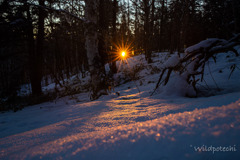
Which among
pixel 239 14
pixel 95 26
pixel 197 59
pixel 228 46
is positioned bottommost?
pixel 197 59

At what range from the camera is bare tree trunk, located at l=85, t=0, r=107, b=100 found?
3.61 m

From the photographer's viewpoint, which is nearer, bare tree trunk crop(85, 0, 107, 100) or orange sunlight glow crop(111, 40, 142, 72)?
bare tree trunk crop(85, 0, 107, 100)

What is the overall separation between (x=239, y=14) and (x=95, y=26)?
1008cm

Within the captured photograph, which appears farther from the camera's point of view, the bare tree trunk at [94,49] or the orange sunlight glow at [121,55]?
the orange sunlight glow at [121,55]

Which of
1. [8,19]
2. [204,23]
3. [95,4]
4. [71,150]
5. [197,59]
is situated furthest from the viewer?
[204,23]

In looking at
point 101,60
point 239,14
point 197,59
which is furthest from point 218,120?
point 239,14

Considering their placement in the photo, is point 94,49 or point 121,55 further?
point 121,55

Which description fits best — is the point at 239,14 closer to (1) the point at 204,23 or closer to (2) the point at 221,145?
(1) the point at 204,23

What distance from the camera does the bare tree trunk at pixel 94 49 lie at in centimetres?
361

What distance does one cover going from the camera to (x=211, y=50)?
1.96 m

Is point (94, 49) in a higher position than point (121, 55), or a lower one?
lower

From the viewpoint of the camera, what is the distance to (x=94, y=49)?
386 centimetres

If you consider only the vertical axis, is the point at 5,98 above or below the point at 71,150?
below

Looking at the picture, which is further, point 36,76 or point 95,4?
point 36,76
